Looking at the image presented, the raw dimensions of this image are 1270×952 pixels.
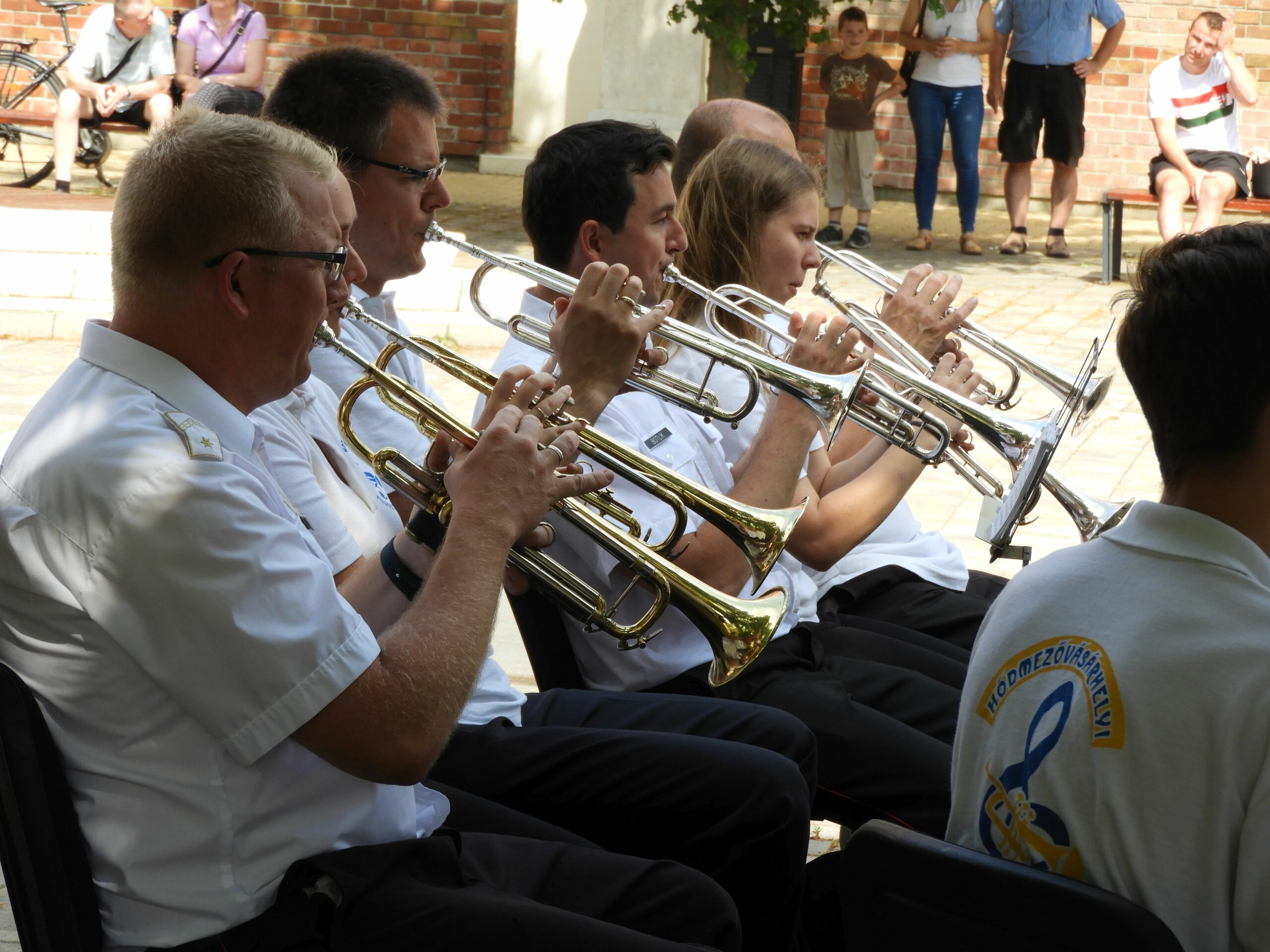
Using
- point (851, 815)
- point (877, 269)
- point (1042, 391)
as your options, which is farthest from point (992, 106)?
point (851, 815)

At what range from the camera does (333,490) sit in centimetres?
230

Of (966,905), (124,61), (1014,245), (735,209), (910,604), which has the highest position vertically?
(124,61)

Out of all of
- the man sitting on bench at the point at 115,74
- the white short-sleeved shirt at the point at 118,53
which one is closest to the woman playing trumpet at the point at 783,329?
the man sitting on bench at the point at 115,74

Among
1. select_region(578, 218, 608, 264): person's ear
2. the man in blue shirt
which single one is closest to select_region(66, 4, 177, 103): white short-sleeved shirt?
the man in blue shirt

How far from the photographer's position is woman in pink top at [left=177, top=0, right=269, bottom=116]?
434 inches

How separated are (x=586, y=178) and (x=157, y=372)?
1.40 meters

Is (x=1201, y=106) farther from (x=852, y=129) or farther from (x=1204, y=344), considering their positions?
(x=1204, y=344)

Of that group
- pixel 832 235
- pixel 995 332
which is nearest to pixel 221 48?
pixel 832 235

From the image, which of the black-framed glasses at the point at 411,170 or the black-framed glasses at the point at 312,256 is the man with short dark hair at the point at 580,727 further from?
the black-framed glasses at the point at 312,256

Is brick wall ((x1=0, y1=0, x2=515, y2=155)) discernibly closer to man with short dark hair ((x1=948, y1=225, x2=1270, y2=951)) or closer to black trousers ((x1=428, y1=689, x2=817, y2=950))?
black trousers ((x1=428, y1=689, x2=817, y2=950))

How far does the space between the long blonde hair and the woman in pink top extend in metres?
8.50

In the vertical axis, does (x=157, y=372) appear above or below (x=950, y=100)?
below

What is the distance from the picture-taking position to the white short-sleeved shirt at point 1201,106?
9.99m

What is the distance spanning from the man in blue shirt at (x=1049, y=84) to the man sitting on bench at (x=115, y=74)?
629cm
